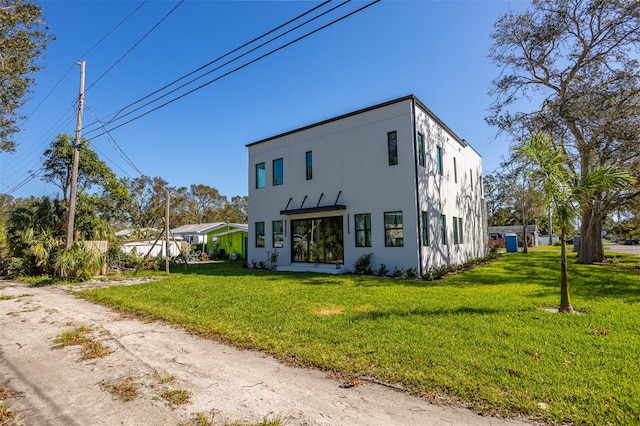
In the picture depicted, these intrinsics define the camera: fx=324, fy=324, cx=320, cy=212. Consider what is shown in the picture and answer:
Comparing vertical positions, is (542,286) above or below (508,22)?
below

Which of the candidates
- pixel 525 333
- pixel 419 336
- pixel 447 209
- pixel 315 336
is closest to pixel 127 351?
pixel 315 336

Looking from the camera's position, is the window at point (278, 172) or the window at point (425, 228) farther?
the window at point (278, 172)

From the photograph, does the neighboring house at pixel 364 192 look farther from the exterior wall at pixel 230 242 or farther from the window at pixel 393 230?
the exterior wall at pixel 230 242

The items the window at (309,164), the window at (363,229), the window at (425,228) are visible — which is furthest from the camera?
the window at (309,164)

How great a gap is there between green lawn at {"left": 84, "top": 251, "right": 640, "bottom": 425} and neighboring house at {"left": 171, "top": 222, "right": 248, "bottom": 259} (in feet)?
52.0

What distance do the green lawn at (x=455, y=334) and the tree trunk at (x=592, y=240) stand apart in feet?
31.0

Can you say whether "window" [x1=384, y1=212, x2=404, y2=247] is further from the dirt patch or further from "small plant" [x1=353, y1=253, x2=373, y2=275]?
the dirt patch

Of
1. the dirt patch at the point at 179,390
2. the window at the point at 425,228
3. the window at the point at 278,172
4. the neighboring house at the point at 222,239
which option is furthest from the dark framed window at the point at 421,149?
the neighboring house at the point at 222,239

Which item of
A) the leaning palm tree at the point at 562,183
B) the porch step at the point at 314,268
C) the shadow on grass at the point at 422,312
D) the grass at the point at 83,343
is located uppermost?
the leaning palm tree at the point at 562,183

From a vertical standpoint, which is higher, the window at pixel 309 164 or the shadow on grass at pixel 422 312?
the window at pixel 309 164

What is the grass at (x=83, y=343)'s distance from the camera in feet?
15.5

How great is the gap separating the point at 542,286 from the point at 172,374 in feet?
34.6

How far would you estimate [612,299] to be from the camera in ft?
26.2

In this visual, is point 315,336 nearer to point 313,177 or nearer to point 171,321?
point 171,321
